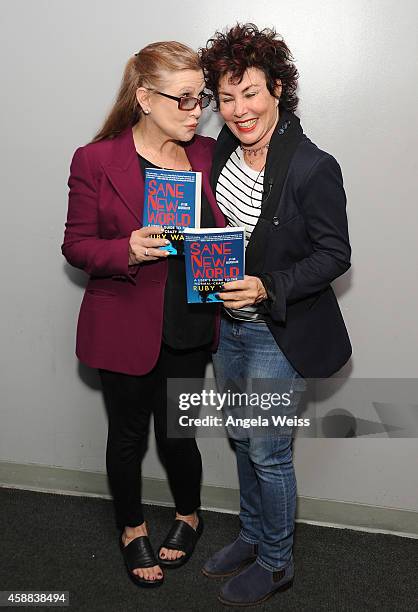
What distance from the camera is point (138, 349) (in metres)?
2.29

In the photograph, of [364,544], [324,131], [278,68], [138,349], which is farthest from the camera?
[364,544]

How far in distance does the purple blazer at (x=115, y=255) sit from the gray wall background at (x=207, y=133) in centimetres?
45

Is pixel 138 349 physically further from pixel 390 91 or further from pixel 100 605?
pixel 390 91

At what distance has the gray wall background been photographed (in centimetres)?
241

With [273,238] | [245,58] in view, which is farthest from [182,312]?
[245,58]

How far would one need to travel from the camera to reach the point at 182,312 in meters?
2.29

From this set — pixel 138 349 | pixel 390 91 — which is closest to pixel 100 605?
pixel 138 349

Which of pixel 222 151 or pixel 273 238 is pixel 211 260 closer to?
pixel 273 238

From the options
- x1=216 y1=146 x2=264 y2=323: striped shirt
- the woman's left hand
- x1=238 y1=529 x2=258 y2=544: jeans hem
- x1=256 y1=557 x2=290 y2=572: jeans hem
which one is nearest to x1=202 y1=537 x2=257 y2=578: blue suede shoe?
x1=238 y1=529 x2=258 y2=544: jeans hem

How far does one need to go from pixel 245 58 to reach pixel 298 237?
0.52 meters

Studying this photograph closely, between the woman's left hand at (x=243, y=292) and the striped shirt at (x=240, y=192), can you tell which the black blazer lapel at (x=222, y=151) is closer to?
the striped shirt at (x=240, y=192)

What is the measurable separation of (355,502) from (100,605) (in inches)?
41.3

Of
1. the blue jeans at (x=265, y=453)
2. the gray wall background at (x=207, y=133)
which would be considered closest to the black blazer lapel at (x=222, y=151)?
the gray wall background at (x=207, y=133)

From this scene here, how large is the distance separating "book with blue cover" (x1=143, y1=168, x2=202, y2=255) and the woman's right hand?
20 millimetres
